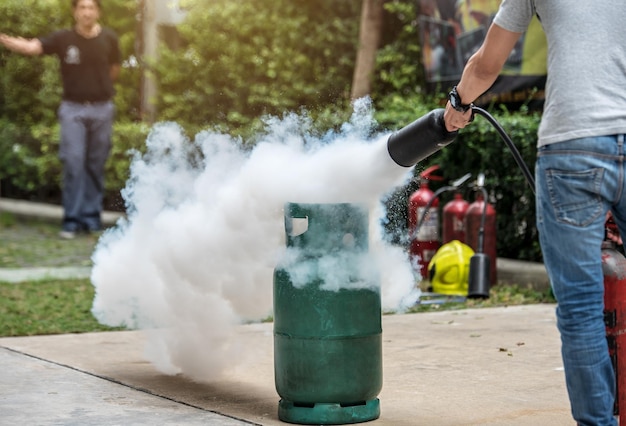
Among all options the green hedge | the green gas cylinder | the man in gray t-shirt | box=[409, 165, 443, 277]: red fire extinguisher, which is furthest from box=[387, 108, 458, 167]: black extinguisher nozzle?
the green hedge

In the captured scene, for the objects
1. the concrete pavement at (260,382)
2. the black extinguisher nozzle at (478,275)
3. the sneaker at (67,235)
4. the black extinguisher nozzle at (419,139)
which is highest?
the black extinguisher nozzle at (419,139)

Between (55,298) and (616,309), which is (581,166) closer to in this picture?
(616,309)

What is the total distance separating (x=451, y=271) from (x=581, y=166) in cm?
508

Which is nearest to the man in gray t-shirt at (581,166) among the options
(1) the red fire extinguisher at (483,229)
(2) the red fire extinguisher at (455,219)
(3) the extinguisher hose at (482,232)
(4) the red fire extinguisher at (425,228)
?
(3) the extinguisher hose at (482,232)

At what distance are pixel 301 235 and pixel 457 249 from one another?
436cm

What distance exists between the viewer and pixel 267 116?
474cm

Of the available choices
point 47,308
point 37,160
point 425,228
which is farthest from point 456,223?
point 37,160

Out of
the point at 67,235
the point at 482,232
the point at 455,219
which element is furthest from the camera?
the point at 67,235

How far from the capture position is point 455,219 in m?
9.00

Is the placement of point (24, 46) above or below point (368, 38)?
below

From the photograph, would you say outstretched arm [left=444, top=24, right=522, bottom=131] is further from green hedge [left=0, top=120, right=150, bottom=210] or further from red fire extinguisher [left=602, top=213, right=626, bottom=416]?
green hedge [left=0, top=120, right=150, bottom=210]

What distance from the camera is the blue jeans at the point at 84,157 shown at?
12438 millimetres

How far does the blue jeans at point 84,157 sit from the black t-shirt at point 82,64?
0.38 feet

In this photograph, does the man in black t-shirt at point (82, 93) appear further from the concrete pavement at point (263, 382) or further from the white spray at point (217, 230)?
the white spray at point (217, 230)
